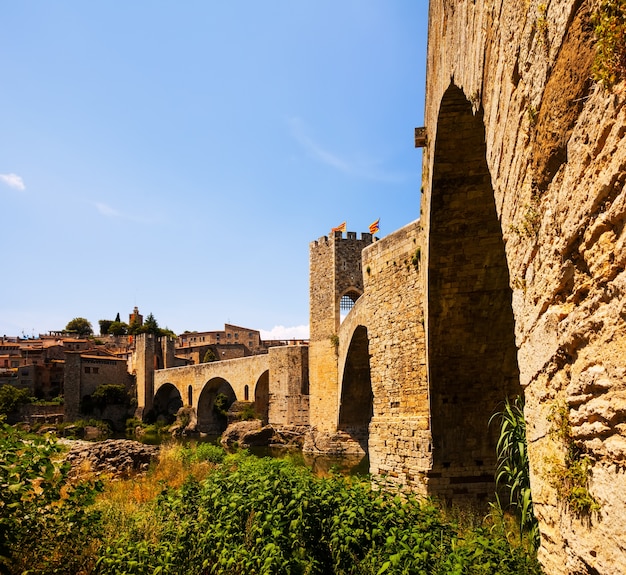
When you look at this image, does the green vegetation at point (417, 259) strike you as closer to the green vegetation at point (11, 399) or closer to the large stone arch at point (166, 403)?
Answer: the green vegetation at point (11, 399)

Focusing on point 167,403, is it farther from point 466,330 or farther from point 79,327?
point 466,330

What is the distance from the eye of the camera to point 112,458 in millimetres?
11414

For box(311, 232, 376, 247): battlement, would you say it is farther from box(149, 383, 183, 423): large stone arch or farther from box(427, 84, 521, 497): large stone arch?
box(149, 383, 183, 423): large stone arch

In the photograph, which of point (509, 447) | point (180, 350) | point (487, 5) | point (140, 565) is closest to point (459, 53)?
point (487, 5)

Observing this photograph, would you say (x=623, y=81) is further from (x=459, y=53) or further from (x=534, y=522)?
(x=534, y=522)

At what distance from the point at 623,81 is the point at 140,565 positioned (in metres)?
4.66

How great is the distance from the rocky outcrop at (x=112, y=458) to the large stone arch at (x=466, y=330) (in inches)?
258

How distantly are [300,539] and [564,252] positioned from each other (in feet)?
12.3

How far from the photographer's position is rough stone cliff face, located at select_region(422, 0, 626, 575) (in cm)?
162

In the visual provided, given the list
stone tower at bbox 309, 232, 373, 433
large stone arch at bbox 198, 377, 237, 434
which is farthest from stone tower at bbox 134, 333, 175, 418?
stone tower at bbox 309, 232, 373, 433

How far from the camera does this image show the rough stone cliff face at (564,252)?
162 centimetres

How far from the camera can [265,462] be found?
7992 mm

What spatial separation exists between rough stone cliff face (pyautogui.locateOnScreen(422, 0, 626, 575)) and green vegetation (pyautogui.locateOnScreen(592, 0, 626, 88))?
0.14 ft

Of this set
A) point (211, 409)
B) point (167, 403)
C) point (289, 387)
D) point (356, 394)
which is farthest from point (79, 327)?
point (356, 394)
